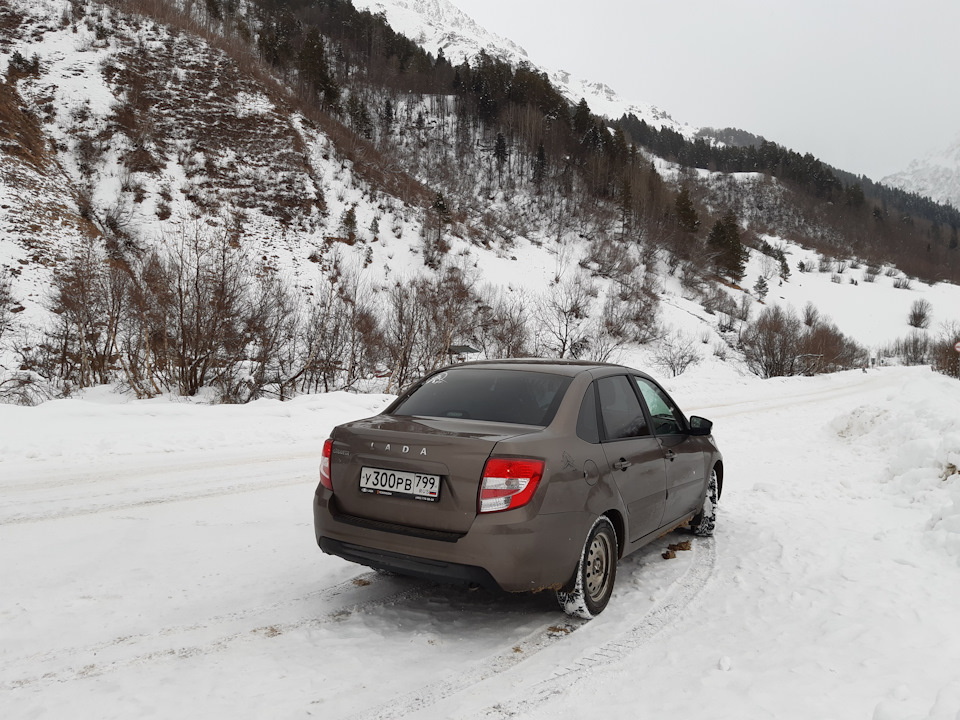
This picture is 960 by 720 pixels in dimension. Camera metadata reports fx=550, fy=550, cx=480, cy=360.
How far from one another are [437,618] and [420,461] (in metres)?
1.08

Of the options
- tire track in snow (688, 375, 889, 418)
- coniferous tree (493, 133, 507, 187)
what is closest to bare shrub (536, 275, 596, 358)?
tire track in snow (688, 375, 889, 418)

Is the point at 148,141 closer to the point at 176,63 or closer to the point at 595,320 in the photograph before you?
the point at 176,63

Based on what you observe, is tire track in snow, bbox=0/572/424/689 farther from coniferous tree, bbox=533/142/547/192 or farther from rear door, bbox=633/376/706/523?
coniferous tree, bbox=533/142/547/192

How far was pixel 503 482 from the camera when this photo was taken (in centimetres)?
304

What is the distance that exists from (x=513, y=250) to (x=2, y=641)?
44683 millimetres

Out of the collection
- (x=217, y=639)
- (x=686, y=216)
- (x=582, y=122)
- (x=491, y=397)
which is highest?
(x=582, y=122)

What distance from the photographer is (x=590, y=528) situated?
337 centimetres

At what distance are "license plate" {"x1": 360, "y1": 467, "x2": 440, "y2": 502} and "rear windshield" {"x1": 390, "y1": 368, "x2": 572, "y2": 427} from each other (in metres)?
0.61

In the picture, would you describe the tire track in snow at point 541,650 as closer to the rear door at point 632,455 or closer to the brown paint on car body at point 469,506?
the brown paint on car body at point 469,506

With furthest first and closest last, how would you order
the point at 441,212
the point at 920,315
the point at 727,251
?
the point at 920,315 < the point at 727,251 < the point at 441,212

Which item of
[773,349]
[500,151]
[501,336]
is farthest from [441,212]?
[773,349]

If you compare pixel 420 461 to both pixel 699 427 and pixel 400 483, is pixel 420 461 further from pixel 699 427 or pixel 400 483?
pixel 699 427

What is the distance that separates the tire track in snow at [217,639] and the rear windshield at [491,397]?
124cm

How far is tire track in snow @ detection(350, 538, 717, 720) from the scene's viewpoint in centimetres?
254
